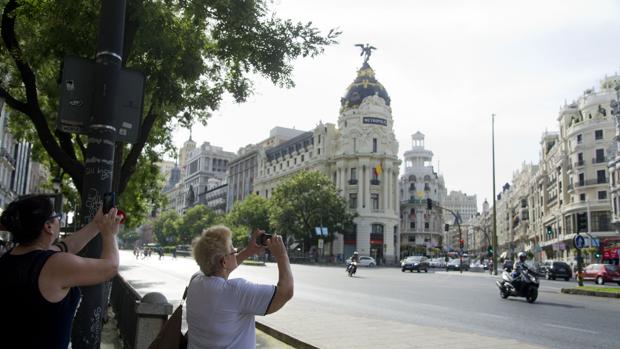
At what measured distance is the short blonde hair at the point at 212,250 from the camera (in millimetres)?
3176

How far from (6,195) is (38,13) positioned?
129 ft

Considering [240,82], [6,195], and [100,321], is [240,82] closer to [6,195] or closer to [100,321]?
[100,321]

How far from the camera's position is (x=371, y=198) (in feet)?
243

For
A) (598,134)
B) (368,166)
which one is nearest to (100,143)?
(598,134)

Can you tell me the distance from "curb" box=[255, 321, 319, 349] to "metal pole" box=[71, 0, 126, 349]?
3.99 meters

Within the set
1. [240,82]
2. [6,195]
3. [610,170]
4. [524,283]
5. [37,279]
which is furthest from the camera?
[610,170]

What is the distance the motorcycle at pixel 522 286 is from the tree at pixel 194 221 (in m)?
82.0

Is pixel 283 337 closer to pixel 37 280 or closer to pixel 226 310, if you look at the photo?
pixel 226 310

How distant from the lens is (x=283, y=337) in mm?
8828

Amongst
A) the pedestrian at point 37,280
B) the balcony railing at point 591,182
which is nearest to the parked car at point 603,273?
the balcony railing at point 591,182

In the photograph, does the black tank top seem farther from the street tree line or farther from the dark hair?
the street tree line

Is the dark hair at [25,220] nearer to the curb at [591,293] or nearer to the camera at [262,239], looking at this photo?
the camera at [262,239]

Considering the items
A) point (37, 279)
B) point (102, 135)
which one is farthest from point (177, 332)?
point (102, 135)

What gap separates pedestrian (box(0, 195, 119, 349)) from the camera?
2.62m
